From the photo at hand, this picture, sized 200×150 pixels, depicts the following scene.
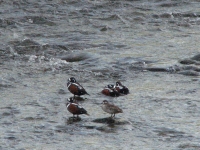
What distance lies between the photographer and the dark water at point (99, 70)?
40.6 feet

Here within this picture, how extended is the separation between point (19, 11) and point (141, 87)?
8.70 m

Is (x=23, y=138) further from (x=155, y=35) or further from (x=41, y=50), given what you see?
(x=155, y=35)

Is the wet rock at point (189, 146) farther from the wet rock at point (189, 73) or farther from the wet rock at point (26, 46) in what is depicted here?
the wet rock at point (26, 46)

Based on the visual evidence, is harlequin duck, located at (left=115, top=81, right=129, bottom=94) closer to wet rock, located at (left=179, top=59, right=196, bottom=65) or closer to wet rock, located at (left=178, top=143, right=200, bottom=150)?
wet rock, located at (left=179, top=59, right=196, bottom=65)

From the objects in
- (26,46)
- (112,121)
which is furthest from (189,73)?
(26,46)

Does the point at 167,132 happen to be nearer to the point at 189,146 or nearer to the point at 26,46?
the point at 189,146

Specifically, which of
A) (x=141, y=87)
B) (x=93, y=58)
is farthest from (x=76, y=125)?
(x=93, y=58)

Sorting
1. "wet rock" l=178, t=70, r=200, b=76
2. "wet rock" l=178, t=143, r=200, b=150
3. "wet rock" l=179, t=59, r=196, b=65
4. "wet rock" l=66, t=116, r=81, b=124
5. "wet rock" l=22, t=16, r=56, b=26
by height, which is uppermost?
"wet rock" l=22, t=16, r=56, b=26

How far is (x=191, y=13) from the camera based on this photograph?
2456 cm

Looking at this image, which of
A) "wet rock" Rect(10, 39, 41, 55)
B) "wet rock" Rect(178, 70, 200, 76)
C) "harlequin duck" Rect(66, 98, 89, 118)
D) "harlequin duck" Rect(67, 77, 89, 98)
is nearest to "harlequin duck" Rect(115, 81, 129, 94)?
"harlequin duck" Rect(67, 77, 89, 98)

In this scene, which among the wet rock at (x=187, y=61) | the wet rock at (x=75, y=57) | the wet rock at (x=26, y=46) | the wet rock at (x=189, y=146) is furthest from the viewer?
the wet rock at (x=26, y=46)

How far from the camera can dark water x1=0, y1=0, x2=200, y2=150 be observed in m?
12.4

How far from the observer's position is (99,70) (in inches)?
675

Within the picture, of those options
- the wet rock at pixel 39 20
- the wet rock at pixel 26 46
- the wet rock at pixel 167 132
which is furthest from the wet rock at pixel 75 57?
the wet rock at pixel 167 132
